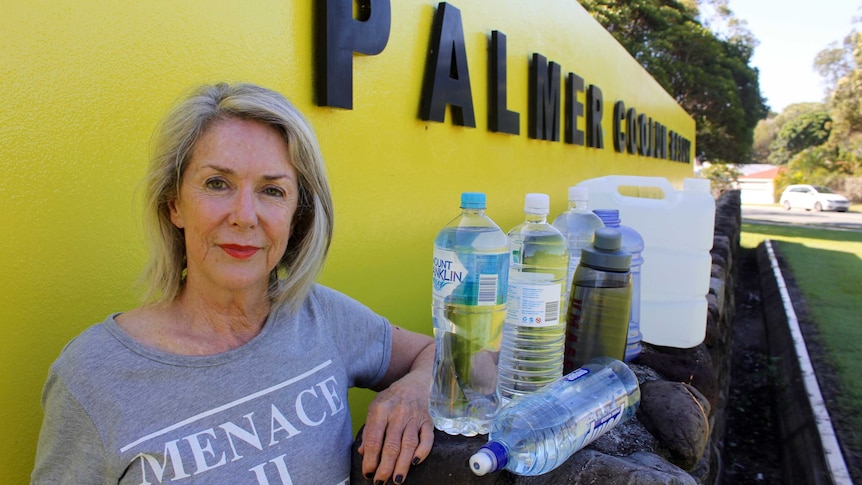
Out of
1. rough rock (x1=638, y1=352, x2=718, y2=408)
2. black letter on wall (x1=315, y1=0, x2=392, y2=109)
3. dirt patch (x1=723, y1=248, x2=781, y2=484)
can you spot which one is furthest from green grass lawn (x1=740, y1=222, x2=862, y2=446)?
black letter on wall (x1=315, y1=0, x2=392, y2=109)

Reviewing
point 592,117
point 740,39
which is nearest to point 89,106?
point 592,117

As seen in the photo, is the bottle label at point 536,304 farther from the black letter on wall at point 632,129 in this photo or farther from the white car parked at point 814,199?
the white car parked at point 814,199

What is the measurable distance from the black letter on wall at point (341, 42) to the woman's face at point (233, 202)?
648mm

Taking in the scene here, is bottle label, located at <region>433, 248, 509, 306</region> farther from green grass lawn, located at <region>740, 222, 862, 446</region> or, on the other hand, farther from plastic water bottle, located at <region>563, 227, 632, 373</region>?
green grass lawn, located at <region>740, 222, 862, 446</region>

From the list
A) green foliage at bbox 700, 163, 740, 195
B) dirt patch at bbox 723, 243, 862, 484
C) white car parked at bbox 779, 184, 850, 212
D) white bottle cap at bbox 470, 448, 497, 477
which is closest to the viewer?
white bottle cap at bbox 470, 448, 497, 477

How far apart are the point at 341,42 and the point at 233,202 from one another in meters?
0.91

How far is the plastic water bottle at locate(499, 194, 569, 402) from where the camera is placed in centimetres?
139

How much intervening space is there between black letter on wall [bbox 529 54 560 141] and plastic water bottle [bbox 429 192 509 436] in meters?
2.37

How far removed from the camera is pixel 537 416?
118cm

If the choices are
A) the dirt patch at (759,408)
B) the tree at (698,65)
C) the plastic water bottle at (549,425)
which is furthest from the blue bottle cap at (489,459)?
the tree at (698,65)

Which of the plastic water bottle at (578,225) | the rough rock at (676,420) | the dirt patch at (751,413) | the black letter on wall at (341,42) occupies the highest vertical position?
the black letter on wall at (341,42)

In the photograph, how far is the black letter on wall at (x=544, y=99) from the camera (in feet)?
12.1

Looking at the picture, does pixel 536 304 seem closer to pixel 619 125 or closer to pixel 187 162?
pixel 187 162

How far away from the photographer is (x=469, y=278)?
1302 mm
